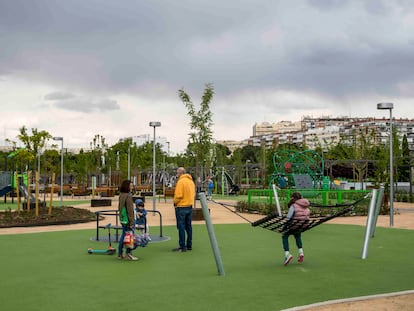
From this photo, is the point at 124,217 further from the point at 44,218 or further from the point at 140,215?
the point at 44,218

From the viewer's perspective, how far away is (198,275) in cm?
812

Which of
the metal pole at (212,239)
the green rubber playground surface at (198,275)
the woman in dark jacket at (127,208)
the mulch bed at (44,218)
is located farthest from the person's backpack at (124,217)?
the mulch bed at (44,218)

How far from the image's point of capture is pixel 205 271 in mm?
8453

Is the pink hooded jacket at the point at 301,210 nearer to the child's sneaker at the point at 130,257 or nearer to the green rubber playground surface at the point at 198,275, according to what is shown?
the green rubber playground surface at the point at 198,275

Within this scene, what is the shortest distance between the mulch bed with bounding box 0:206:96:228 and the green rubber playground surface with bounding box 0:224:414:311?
14.2 ft

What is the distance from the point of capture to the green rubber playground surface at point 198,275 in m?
6.43

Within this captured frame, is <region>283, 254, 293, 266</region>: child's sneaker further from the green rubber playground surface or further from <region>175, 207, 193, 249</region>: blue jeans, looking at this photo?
<region>175, 207, 193, 249</region>: blue jeans

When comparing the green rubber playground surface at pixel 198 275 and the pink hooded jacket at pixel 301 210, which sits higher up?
the pink hooded jacket at pixel 301 210

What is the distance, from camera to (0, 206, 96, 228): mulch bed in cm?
1686

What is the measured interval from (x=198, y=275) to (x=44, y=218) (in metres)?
10.9

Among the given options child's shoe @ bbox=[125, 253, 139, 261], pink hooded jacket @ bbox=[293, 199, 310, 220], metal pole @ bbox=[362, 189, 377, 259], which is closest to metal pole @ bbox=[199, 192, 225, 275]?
pink hooded jacket @ bbox=[293, 199, 310, 220]

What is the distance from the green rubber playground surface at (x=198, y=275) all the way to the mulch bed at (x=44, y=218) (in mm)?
4341

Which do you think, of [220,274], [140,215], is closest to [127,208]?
[140,215]

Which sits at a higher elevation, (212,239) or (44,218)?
(212,239)
